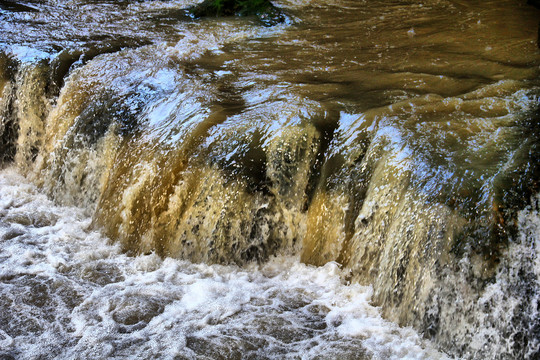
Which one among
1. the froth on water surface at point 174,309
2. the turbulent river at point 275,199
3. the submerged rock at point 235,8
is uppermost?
the submerged rock at point 235,8

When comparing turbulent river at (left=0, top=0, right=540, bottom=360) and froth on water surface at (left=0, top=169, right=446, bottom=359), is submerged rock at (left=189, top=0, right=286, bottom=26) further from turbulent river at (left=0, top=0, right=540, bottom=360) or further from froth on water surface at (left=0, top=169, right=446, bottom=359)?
froth on water surface at (left=0, top=169, right=446, bottom=359)

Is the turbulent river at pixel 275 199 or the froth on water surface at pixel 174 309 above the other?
the turbulent river at pixel 275 199

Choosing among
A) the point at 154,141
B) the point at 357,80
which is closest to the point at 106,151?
the point at 154,141

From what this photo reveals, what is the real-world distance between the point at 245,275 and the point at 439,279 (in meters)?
1.59

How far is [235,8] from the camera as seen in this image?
29.1 feet

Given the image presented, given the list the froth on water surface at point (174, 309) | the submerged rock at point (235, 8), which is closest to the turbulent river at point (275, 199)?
the froth on water surface at point (174, 309)

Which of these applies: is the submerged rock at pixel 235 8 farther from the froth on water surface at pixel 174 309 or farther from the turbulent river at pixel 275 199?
the froth on water surface at pixel 174 309

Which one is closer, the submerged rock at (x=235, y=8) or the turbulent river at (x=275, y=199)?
the turbulent river at (x=275, y=199)

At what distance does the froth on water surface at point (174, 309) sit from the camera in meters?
3.54

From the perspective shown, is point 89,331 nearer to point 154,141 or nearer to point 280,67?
point 154,141

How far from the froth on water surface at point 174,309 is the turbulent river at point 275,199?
0.6 inches

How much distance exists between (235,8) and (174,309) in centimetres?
622

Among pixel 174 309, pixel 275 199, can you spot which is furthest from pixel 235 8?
pixel 174 309

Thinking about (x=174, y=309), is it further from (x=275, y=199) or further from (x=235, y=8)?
(x=235, y=8)
